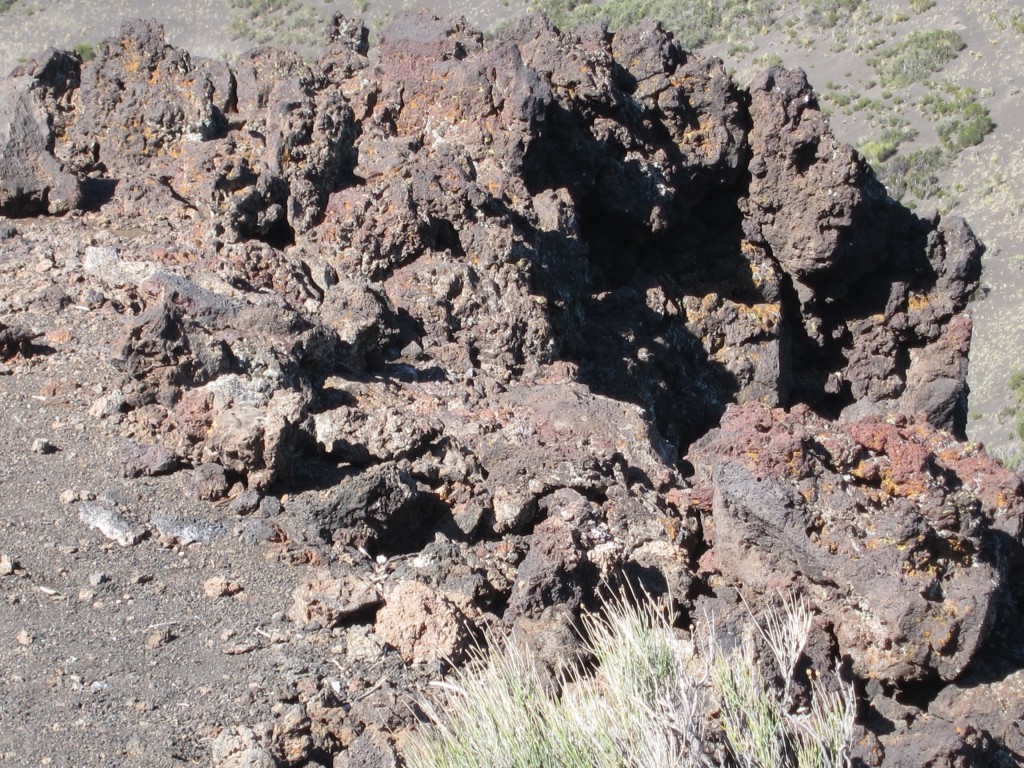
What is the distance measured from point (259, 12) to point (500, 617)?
4996cm

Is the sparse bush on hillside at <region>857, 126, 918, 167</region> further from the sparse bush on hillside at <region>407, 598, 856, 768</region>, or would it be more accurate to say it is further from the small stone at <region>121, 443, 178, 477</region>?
the sparse bush on hillside at <region>407, 598, 856, 768</region>

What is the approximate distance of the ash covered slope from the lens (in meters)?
5.39

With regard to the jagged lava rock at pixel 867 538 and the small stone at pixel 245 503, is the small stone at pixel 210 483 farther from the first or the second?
the jagged lava rock at pixel 867 538

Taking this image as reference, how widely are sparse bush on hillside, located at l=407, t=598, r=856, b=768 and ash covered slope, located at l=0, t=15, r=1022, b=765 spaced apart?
0.56 m

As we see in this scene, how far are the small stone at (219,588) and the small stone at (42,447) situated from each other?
136cm

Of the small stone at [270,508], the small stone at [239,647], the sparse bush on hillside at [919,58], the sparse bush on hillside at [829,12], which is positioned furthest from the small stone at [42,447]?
the sparse bush on hillside at [829,12]

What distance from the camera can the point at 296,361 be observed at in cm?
636

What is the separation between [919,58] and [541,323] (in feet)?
110

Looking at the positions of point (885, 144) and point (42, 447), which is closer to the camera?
point (42, 447)

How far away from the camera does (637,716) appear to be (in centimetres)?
409

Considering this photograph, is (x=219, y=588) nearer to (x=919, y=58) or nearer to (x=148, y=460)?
(x=148, y=460)

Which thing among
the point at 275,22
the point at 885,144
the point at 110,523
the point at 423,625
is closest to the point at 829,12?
the point at 885,144

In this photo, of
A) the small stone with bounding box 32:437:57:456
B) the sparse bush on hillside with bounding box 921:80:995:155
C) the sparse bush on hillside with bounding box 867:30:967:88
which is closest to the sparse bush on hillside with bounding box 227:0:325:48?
the sparse bush on hillside with bounding box 867:30:967:88

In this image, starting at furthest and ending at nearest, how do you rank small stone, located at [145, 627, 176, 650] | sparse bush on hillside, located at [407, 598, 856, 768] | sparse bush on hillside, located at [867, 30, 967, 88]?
sparse bush on hillside, located at [867, 30, 967, 88]
small stone, located at [145, 627, 176, 650]
sparse bush on hillside, located at [407, 598, 856, 768]
